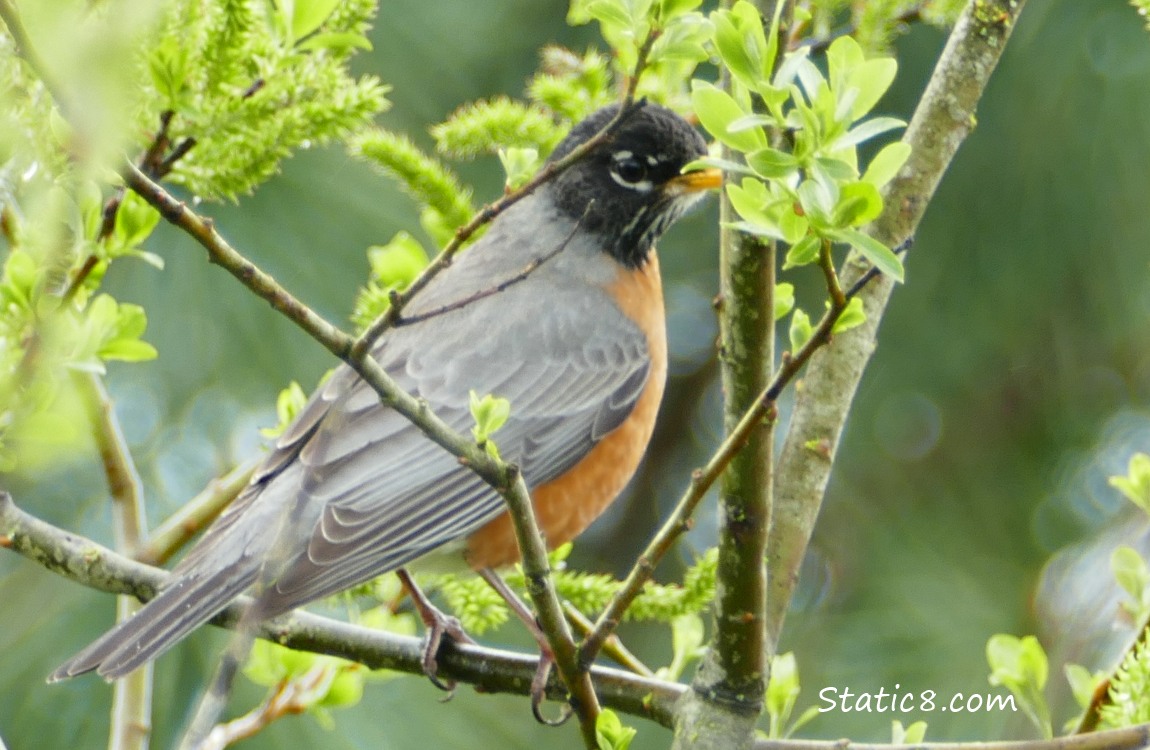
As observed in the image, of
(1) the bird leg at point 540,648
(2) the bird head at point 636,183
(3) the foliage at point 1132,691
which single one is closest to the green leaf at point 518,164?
(1) the bird leg at point 540,648

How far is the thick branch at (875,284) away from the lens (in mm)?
2383

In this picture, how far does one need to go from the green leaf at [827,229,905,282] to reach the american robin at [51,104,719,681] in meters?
1.13

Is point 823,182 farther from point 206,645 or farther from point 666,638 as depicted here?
point 666,638

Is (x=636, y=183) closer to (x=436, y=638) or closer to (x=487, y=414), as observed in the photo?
(x=436, y=638)

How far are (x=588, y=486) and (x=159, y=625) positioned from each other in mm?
1048

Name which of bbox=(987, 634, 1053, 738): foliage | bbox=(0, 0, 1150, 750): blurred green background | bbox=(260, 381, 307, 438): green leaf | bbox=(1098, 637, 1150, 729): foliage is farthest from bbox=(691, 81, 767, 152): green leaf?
bbox=(0, 0, 1150, 750): blurred green background

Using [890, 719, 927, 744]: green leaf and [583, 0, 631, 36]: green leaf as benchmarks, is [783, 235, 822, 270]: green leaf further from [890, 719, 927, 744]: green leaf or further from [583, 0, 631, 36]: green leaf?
[890, 719, 927, 744]: green leaf

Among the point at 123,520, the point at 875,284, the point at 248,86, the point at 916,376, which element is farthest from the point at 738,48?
the point at 916,376

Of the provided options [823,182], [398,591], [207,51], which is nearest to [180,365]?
[398,591]

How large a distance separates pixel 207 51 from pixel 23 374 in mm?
543

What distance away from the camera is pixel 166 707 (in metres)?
3.16

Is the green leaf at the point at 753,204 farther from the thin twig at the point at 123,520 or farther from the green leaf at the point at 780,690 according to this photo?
the thin twig at the point at 123,520

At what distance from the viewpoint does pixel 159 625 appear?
7.31 ft

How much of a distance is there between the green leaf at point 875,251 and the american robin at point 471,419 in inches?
44.6
